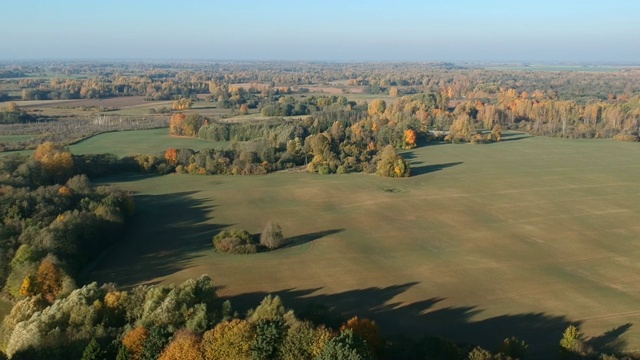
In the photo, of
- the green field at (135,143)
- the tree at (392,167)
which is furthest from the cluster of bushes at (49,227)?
the tree at (392,167)

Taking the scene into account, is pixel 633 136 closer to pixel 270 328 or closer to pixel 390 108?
pixel 390 108

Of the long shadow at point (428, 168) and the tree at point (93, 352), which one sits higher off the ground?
the tree at point (93, 352)

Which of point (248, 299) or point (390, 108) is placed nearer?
point (248, 299)

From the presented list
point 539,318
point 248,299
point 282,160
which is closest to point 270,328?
point 248,299

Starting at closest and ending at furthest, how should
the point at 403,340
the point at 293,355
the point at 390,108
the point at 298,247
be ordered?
the point at 293,355, the point at 403,340, the point at 298,247, the point at 390,108

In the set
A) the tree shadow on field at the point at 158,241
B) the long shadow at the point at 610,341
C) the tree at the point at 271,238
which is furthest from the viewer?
the tree at the point at 271,238

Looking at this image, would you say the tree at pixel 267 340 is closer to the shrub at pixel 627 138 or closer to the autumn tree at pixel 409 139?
the autumn tree at pixel 409 139

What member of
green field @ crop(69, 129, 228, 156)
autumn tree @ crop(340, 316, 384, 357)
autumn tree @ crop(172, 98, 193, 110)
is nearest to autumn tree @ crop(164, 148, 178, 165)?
green field @ crop(69, 129, 228, 156)
